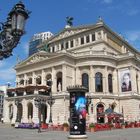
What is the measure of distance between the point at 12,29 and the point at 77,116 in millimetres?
11380

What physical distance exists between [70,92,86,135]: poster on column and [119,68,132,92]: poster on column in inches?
1572

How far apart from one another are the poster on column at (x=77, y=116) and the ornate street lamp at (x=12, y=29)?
420 inches

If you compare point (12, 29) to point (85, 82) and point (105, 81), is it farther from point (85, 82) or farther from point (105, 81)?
point (85, 82)

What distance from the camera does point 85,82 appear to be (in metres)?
A: 58.4

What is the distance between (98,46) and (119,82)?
10.0m

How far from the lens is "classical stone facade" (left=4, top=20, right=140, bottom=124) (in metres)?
54.9

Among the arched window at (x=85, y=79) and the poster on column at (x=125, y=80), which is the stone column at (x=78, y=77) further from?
the poster on column at (x=125, y=80)

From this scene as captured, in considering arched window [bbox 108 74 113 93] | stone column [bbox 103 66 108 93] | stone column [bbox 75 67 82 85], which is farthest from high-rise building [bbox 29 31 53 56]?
stone column [bbox 103 66 108 93]

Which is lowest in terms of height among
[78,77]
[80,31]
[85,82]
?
[85,82]

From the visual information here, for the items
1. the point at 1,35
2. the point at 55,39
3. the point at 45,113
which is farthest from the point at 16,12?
the point at 55,39

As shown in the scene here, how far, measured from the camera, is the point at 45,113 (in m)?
58.9

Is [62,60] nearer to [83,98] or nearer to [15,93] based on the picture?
[15,93]

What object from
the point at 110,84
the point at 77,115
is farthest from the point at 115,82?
the point at 77,115

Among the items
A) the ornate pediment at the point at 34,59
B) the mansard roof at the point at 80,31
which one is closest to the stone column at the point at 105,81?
the mansard roof at the point at 80,31
